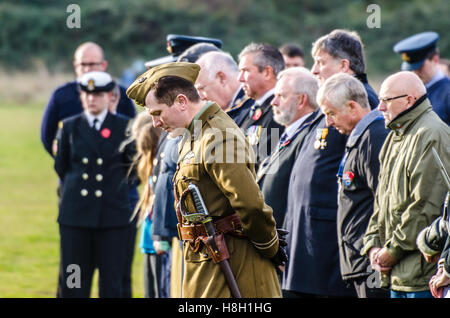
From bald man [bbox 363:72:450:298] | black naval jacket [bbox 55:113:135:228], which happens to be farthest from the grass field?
bald man [bbox 363:72:450:298]

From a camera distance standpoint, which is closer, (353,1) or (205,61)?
(205,61)

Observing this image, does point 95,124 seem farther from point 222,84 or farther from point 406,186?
point 406,186

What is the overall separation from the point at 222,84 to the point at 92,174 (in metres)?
1.56

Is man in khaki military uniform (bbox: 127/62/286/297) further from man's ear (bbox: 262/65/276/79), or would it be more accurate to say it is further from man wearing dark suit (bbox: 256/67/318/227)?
man's ear (bbox: 262/65/276/79)

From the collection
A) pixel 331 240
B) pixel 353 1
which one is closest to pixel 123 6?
pixel 353 1

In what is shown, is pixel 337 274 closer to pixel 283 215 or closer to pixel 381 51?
pixel 283 215

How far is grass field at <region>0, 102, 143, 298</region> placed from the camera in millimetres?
9359

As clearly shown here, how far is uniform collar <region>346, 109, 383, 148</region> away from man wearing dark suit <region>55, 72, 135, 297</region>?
8.36ft

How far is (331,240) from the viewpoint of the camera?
6168mm

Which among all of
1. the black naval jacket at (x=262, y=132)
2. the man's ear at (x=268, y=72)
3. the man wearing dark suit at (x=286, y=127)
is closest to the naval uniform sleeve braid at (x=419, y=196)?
the man wearing dark suit at (x=286, y=127)

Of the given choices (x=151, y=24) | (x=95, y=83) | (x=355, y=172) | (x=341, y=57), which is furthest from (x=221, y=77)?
(x=151, y=24)

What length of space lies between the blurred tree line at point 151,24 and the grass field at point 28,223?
16.2 m

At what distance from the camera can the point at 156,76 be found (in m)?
4.86
